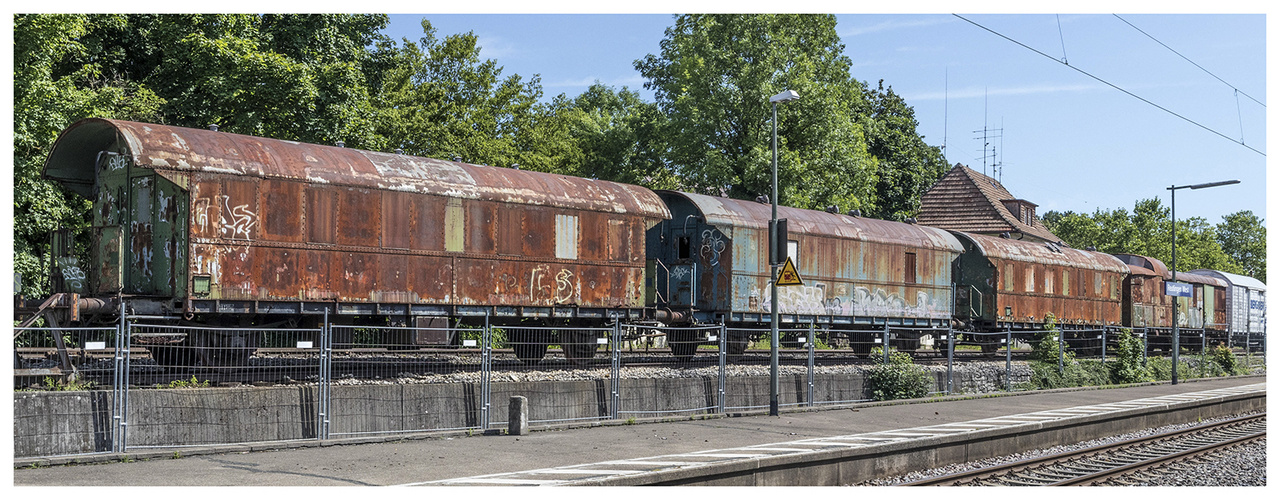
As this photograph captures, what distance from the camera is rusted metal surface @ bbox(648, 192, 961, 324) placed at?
22.4m

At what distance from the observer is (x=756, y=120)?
34531mm

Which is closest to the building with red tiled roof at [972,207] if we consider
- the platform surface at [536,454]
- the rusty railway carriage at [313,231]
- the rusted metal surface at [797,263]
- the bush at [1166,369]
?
the bush at [1166,369]

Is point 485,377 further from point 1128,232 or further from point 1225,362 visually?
point 1128,232

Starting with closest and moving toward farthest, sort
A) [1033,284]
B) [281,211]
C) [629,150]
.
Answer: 1. [281,211]
2. [1033,284]
3. [629,150]

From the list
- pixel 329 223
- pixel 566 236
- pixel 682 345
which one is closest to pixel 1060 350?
pixel 682 345

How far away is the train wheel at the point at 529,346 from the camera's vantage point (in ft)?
57.7

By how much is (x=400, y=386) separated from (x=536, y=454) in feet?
9.33

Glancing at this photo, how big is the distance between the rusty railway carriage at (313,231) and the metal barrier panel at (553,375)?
498mm

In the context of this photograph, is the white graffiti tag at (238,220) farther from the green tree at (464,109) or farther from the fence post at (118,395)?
the green tree at (464,109)

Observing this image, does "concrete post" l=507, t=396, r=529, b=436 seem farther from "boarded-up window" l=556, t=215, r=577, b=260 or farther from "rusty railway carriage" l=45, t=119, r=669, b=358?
"boarded-up window" l=556, t=215, r=577, b=260

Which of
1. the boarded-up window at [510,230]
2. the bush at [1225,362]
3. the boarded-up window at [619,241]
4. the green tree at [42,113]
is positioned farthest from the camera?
the bush at [1225,362]

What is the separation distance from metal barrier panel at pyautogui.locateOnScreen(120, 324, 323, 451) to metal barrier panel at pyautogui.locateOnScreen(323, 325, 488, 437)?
39 centimetres

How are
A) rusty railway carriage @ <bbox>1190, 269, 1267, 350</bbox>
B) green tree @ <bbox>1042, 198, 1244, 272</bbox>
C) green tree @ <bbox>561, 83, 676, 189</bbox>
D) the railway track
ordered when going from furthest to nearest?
green tree @ <bbox>1042, 198, 1244, 272</bbox> < rusty railway carriage @ <bbox>1190, 269, 1267, 350</bbox> < green tree @ <bbox>561, 83, 676, 189</bbox> < the railway track

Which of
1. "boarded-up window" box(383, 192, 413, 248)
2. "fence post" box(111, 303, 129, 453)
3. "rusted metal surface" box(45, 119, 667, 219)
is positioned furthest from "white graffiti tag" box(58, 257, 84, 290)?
"fence post" box(111, 303, 129, 453)
